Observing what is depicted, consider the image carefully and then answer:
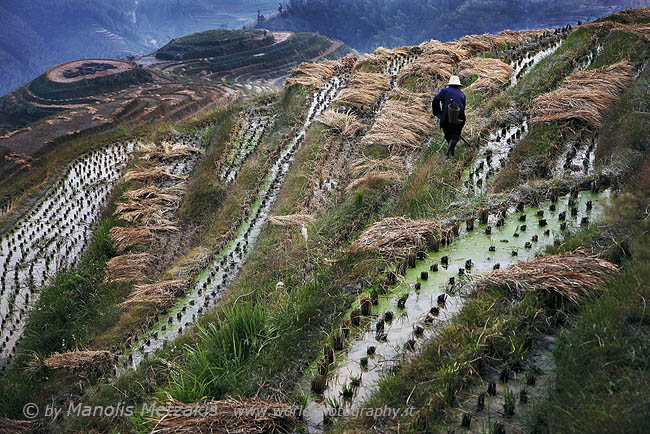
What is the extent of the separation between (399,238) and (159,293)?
15.3 feet

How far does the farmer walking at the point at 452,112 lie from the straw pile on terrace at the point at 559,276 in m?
4.30

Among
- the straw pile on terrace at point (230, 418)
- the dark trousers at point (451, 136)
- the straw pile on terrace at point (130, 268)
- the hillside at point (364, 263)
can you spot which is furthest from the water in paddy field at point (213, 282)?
the dark trousers at point (451, 136)

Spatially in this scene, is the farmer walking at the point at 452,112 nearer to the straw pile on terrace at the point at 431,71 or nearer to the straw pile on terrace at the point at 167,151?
the straw pile on terrace at the point at 431,71

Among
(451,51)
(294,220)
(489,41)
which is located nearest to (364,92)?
(451,51)

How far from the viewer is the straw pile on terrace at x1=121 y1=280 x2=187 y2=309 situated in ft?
25.7

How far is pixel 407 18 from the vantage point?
438 feet

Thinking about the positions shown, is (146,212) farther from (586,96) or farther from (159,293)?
(586,96)

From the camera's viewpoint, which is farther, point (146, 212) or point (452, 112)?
point (146, 212)

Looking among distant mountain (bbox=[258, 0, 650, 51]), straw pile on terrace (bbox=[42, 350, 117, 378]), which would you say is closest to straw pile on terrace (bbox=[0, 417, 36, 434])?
straw pile on terrace (bbox=[42, 350, 117, 378])

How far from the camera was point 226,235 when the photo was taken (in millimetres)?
9586

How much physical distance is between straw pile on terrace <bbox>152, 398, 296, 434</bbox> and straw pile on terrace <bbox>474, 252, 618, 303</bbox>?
2.31m

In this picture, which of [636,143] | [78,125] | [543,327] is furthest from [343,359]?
[78,125]

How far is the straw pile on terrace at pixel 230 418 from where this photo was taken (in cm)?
343

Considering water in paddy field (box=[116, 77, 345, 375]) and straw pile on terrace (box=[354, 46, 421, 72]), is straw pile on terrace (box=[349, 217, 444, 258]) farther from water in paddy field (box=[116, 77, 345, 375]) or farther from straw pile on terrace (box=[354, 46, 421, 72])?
straw pile on terrace (box=[354, 46, 421, 72])
